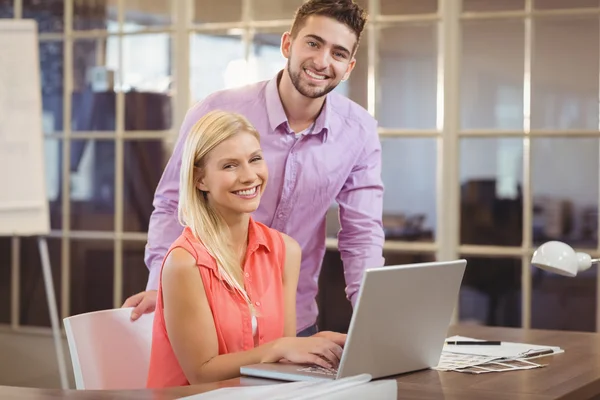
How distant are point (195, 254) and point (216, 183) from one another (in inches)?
8.2

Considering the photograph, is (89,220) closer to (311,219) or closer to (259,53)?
(259,53)

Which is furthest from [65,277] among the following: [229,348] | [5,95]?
[229,348]

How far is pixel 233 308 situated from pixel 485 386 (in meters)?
0.59

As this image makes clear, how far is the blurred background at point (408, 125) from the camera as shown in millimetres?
3871

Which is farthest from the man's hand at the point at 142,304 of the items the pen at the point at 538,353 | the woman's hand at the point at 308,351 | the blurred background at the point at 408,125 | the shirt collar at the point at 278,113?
the blurred background at the point at 408,125

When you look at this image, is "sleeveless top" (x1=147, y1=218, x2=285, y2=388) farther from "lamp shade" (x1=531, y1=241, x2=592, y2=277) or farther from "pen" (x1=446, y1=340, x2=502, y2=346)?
"lamp shade" (x1=531, y1=241, x2=592, y2=277)

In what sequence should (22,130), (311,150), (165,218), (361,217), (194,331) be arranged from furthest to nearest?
(22,130)
(361,217)
(311,150)
(165,218)
(194,331)

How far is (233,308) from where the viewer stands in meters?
2.07

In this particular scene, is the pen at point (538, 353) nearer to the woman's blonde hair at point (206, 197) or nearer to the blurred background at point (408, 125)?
the woman's blonde hair at point (206, 197)

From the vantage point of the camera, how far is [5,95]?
426cm

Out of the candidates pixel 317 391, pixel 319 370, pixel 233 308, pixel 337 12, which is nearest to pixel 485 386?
pixel 319 370

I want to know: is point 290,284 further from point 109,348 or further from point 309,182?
point 309,182

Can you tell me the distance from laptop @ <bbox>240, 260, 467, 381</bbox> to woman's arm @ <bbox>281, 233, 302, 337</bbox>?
0.40 metres

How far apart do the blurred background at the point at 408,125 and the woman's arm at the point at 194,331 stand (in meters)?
2.21
